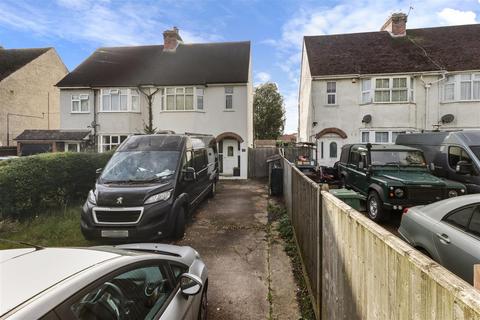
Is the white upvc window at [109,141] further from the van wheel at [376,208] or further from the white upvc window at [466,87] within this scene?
the white upvc window at [466,87]

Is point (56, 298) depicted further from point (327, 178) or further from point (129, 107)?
point (129, 107)

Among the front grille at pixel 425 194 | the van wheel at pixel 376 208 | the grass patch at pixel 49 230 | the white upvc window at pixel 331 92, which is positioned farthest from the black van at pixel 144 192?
the white upvc window at pixel 331 92

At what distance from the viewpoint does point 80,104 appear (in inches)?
815

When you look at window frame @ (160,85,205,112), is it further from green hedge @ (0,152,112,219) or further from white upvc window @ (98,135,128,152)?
green hedge @ (0,152,112,219)

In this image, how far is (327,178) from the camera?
1289 centimetres

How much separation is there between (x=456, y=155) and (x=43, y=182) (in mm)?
12837

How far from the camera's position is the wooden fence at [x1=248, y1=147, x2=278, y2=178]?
19.7 meters

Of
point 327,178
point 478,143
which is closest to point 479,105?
point 478,143

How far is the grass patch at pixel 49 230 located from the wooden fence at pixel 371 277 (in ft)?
18.7

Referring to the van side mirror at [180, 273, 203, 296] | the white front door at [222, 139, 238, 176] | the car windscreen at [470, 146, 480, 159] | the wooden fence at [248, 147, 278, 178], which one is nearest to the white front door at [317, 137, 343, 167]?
the wooden fence at [248, 147, 278, 178]

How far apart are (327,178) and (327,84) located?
8.62 metres

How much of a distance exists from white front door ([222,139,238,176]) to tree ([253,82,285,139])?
24.0 metres

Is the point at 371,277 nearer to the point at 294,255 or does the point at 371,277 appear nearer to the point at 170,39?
the point at 294,255

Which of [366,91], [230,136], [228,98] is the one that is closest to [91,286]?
[230,136]
